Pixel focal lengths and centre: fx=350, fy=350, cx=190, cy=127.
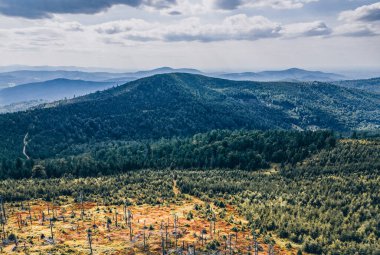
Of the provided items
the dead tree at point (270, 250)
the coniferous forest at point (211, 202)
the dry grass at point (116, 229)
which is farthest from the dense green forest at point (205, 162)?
the dead tree at point (270, 250)

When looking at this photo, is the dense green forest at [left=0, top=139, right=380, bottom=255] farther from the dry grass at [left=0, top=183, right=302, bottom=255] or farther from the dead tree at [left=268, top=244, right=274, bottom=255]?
the dead tree at [left=268, top=244, right=274, bottom=255]

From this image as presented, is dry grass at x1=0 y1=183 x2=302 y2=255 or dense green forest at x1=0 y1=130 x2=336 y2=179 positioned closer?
dry grass at x1=0 y1=183 x2=302 y2=255

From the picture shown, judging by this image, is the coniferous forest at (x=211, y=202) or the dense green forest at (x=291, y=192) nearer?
the coniferous forest at (x=211, y=202)

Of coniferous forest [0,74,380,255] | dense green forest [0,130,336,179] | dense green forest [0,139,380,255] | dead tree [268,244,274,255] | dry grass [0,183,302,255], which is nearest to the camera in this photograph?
dead tree [268,244,274,255]

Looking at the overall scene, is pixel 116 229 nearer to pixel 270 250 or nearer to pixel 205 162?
pixel 270 250

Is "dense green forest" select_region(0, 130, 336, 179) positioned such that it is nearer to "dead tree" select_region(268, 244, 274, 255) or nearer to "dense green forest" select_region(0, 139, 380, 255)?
"dense green forest" select_region(0, 139, 380, 255)

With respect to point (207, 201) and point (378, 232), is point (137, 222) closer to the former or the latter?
point (207, 201)

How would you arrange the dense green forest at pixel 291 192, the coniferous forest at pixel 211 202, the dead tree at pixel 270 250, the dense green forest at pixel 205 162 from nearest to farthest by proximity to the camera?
1. the dead tree at pixel 270 250
2. the coniferous forest at pixel 211 202
3. the dense green forest at pixel 291 192
4. the dense green forest at pixel 205 162

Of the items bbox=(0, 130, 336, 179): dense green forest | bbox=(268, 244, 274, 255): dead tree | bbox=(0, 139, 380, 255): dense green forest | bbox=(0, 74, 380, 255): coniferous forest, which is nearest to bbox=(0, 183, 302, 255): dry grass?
bbox=(0, 74, 380, 255): coniferous forest

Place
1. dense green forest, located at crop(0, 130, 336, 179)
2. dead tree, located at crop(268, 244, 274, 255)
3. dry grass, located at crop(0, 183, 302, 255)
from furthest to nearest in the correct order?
1. dense green forest, located at crop(0, 130, 336, 179)
2. dry grass, located at crop(0, 183, 302, 255)
3. dead tree, located at crop(268, 244, 274, 255)

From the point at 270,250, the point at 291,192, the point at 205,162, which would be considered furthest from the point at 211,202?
the point at 205,162

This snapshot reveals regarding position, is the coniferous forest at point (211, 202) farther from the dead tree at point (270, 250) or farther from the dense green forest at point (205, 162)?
the dense green forest at point (205, 162)
